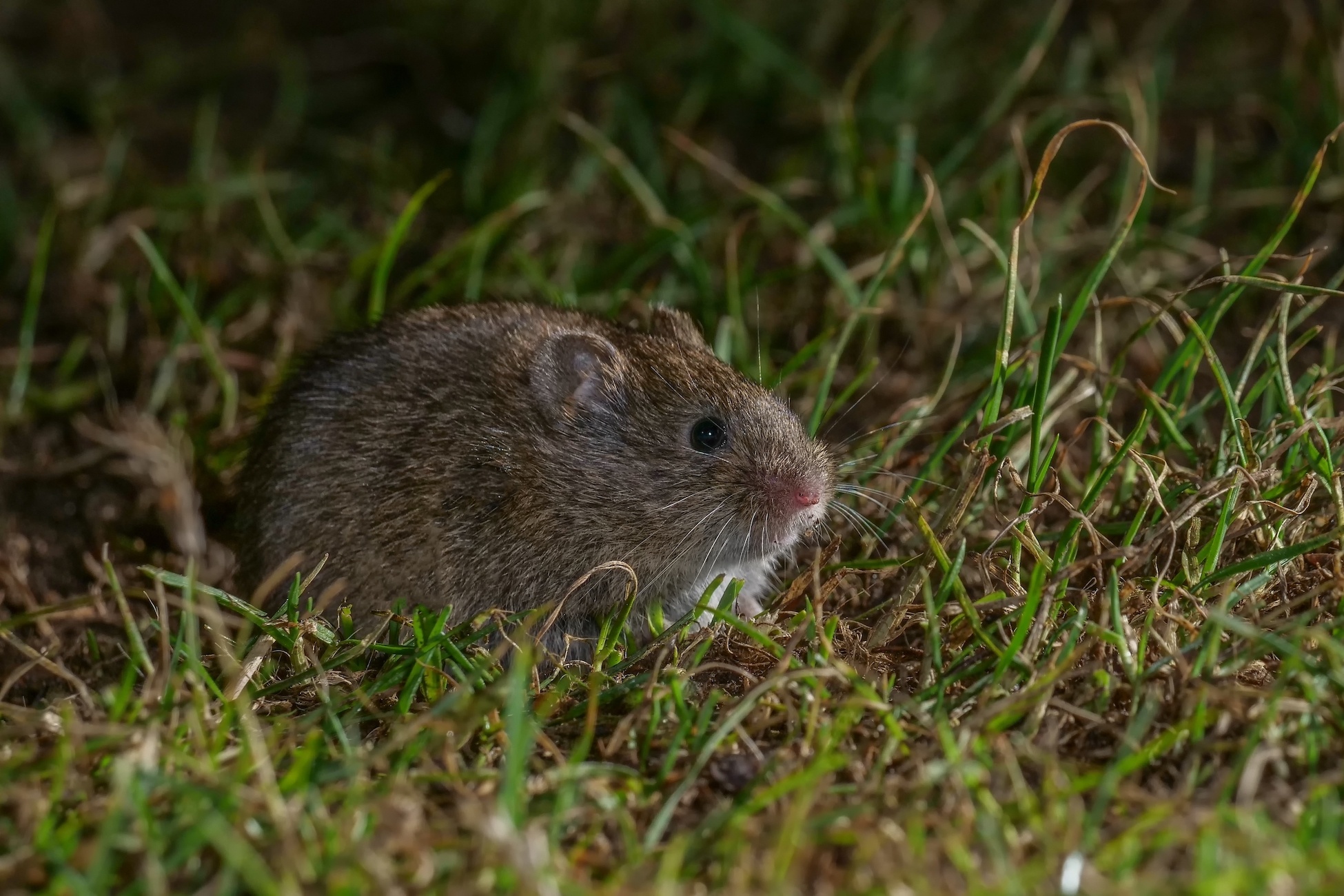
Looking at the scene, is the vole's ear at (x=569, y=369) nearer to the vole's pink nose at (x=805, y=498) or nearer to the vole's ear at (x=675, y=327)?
the vole's ear at (x=675, y=327)

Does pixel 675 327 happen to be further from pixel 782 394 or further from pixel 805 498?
pixel 805 498

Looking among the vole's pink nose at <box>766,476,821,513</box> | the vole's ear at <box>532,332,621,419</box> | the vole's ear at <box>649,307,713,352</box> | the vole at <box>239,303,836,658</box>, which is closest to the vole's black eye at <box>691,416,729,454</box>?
the vole at <box>239,303,836,658</box>

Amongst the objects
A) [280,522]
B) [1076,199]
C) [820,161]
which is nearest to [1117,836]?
[280,522]

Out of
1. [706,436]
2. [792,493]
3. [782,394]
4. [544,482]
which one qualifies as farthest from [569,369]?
[782,394]

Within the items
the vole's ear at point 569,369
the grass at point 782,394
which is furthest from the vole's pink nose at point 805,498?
the vole's ear at point 569,369

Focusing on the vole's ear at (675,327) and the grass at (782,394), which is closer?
the grass at (782,394)

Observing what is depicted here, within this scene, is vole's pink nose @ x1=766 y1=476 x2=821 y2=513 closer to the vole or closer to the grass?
the vole
